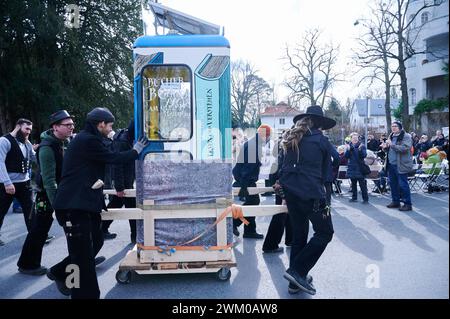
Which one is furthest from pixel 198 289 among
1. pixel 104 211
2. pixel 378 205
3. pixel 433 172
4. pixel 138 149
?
pixel 433 172

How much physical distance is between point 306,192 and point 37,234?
3273mm

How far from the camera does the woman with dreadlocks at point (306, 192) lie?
4156 mm

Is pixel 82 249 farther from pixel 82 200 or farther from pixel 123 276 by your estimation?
pixel 123 276

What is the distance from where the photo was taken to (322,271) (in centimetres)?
494

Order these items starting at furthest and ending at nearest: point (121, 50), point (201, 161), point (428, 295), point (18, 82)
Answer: point (121, 50) → point (18, 82) → point (201, 161) → point (428, 295)

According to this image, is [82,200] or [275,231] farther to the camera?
[275,231]

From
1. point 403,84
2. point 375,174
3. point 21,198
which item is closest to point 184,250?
point 21,198

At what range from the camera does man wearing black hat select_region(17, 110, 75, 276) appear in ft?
15.1

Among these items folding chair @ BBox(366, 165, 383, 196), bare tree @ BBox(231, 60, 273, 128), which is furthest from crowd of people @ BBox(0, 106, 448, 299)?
bare tree @ BBox(231, 60, 273, 128)

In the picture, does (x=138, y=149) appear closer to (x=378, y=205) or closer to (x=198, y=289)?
(x=198, y=289)

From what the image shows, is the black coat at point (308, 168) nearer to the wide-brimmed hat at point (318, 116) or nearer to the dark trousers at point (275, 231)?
the wide-brimmed hat at point (318, 116)
